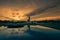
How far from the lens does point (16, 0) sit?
3.66 meters

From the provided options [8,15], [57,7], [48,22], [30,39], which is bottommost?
[30,39]

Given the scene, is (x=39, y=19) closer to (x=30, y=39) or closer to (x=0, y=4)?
(x=30, y=39)

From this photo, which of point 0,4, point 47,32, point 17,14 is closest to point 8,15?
point 17,14

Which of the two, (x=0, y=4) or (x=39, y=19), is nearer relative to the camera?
(x=0, y=4)

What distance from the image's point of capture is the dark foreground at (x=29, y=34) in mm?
4984

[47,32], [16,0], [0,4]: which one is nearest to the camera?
[16,0]

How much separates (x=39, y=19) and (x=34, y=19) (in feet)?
0.94

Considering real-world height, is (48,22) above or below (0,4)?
below

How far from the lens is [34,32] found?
6047mm

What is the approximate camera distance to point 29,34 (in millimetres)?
5551

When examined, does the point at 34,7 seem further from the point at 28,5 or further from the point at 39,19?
the point at 39,19

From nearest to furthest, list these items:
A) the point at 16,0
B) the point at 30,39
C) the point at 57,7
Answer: the point at 16,0 → the point at 57,7 → the point at 30,39

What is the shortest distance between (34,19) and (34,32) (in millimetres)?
1081

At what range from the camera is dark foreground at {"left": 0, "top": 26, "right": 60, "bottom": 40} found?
4.98 m
